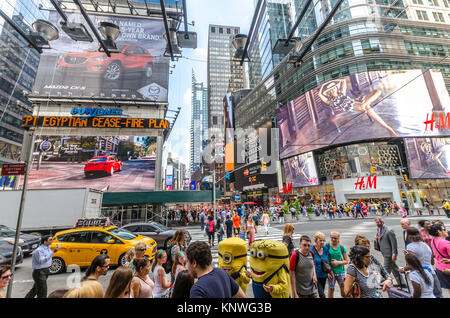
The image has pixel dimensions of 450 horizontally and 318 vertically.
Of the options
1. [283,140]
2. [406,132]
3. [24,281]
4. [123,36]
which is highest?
[123,36]

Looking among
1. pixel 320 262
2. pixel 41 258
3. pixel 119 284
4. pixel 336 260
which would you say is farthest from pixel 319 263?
pixel 41 258

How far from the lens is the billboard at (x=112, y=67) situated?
83.4 ft

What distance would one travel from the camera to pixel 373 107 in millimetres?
31484

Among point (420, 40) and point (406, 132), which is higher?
point (420, 40)

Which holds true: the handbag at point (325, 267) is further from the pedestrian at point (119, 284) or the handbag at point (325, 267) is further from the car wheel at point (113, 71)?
the car wheel at point (113, 71)

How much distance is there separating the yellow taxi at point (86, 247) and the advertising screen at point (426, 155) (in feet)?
134

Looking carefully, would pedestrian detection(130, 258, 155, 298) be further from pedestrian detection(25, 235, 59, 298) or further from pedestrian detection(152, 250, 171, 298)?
pedestrian detection(25, 235, 59, 298)

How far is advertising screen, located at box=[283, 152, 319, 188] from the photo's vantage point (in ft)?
119

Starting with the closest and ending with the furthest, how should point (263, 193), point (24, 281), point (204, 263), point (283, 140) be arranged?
point (204, 263) < point (24, 281) < point (283, 140) < point (263, 193)

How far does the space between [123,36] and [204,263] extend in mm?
33800

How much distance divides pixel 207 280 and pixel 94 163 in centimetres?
2668
